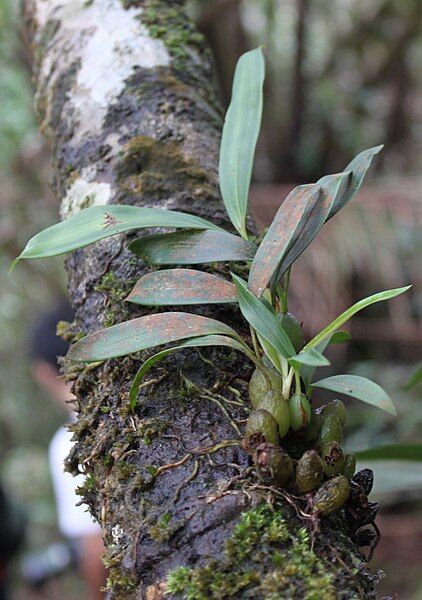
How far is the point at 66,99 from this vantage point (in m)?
1.14

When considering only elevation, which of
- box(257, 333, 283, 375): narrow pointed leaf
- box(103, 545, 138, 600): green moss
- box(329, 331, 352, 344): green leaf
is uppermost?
box(257, 333, 283, 375): narrow pointed leaf

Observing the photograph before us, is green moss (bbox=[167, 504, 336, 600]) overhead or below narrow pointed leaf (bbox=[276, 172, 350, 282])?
below

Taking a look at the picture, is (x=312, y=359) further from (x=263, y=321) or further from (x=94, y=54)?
(x=94, y=54)

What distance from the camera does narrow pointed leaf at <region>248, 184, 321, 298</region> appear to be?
745mm

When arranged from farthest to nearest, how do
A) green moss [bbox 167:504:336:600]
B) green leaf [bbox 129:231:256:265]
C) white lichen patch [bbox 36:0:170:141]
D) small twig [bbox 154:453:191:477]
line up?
white lichen patch [bbox 36:0:170:141]
green leaf [bbox 129:231:256:265]
small twig [bbox 154:453:191:477]
green moss [bbox 167:504:336:600]

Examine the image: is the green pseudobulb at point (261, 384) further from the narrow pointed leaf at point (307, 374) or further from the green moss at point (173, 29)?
the green moss at point (173, 29)

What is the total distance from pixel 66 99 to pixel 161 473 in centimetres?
A: 71

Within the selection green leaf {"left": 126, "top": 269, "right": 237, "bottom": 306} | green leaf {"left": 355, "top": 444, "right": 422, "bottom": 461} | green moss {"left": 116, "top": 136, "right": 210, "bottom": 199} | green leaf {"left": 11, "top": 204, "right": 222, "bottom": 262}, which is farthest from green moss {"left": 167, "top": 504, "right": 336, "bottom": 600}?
green leaf {"left": 355, "top": 444, "right": 422, "bottom": 461}

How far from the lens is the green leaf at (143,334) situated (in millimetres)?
727

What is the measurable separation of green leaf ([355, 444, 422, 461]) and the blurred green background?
1.49m

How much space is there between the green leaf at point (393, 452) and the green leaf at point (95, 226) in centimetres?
68

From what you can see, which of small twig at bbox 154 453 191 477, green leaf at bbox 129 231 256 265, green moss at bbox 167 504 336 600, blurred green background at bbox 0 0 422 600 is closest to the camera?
green moss at bbox 167 504 336 600

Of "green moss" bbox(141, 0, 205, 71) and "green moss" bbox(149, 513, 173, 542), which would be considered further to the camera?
"green moss" bbox(141, 0, 205, 71)

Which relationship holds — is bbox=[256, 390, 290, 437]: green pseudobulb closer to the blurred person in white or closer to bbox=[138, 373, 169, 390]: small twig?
bbox=[138, 373, 169, 390]: small twig
